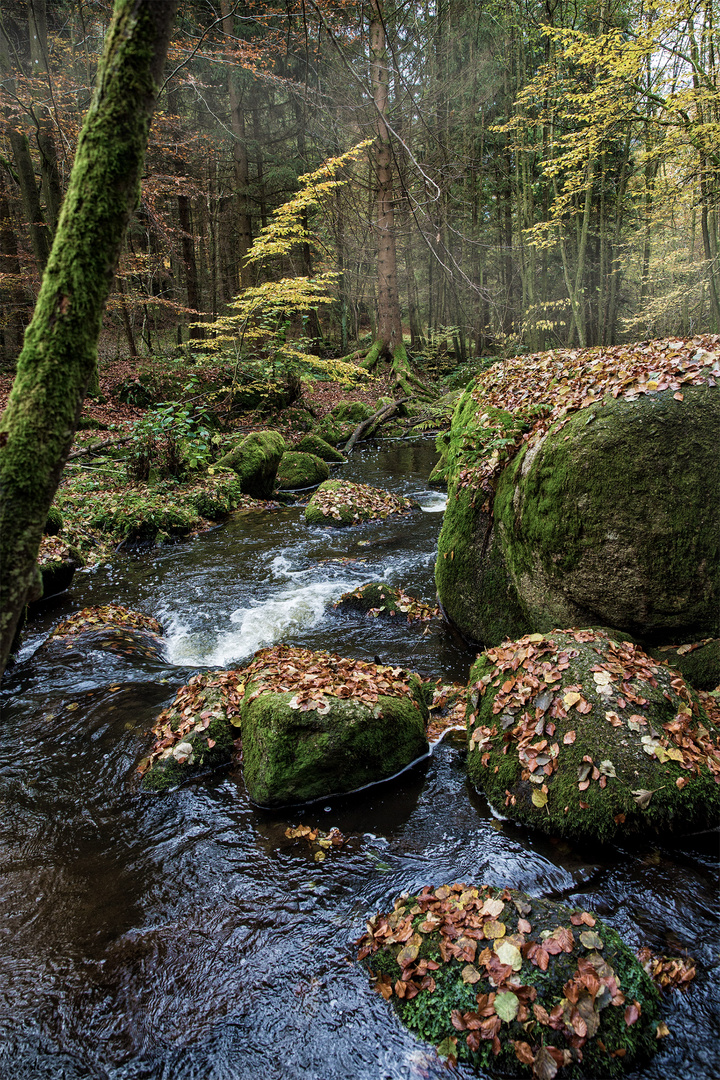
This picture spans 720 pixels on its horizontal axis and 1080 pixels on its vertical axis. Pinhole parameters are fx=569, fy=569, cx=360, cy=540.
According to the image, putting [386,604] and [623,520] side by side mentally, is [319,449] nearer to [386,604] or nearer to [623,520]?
[386,604]

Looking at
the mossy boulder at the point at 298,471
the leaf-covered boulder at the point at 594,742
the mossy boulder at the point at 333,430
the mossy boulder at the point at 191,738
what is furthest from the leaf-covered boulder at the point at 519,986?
the mossy boulder at the point at 333,430

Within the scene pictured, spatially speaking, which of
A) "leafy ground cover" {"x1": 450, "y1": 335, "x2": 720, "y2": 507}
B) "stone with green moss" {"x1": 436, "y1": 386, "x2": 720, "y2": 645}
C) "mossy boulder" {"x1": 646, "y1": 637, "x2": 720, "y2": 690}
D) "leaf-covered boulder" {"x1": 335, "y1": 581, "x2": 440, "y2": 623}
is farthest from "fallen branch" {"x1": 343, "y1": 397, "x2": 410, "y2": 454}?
"mossy boulder" {"x1": 646, "y1": 637, "x2": 720, "y2": 690}

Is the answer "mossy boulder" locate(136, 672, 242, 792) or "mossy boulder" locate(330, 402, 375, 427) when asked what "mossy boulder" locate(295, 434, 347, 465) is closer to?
"mossy boulder" locate(330, 402, 375, 427)

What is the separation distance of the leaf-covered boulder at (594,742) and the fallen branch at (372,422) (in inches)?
557

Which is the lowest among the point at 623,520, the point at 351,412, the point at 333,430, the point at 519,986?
the point at 519,986

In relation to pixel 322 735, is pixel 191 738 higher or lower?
lower

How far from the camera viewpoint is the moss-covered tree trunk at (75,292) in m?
1.65

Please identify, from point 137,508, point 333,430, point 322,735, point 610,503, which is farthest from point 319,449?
point 322,735

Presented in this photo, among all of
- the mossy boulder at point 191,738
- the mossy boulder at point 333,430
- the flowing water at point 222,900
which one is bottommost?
the flowing water at point 222,900

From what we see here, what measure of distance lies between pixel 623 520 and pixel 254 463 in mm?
9940

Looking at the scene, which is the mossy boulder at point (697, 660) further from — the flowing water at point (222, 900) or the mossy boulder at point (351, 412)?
the mossy boulder at point (351, 412)

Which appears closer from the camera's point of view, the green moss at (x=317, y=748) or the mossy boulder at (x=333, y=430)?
the green moss at (x=317, y=748)

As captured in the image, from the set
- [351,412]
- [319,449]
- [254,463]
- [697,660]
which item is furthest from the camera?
[351,412]

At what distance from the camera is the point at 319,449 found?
16.2 metres
